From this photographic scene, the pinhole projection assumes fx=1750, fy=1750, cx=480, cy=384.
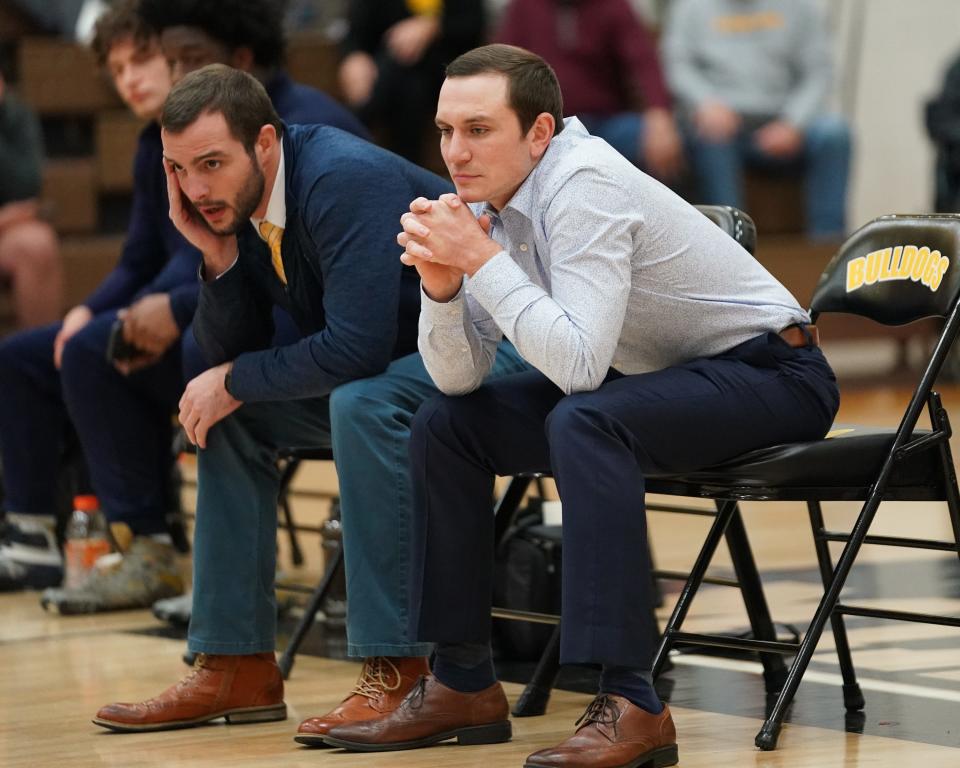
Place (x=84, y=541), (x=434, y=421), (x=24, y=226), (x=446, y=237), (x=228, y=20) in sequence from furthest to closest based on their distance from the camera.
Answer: (x=24, y=226) < (x=84, y=541) < (x=228, y=20) < (x=434, y=421) < (x=446, y=237)

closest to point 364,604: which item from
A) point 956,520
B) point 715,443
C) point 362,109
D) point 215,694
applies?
point 215,694

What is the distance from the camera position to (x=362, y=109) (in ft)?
25.9

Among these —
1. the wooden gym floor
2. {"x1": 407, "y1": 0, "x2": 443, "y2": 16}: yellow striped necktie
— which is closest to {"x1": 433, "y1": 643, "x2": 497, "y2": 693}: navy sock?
the wooden gym floor

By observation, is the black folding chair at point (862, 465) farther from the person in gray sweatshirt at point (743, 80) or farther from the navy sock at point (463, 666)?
the person in gray sweatshirt at point (743, 80)

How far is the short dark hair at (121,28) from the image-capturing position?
431cm

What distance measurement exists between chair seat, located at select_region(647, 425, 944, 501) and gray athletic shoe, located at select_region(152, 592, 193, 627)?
1.72 metres

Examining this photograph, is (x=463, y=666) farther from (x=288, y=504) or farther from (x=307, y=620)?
(x=288, y=504)

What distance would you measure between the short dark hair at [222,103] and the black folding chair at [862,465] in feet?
3.15

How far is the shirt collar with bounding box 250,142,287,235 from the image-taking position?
318 cm

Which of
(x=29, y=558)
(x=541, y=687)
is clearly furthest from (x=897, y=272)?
(x=29, y=558)

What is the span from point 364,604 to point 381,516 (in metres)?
0.15

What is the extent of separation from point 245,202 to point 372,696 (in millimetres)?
901

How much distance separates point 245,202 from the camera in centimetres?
313

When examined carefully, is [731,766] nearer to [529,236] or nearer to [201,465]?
[529,236]
